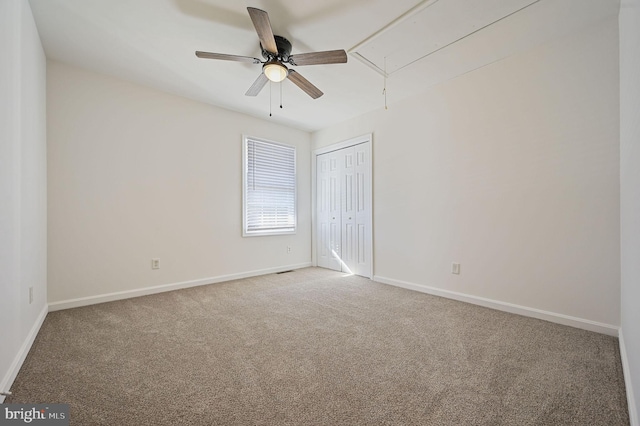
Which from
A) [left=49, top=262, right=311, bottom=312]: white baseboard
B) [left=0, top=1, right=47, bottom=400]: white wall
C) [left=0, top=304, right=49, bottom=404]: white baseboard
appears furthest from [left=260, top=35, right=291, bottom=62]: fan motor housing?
[left=49, top=262, right=311, bottom=312]: white baseboard

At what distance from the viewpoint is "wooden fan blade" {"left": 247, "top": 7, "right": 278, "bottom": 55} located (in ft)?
5.47

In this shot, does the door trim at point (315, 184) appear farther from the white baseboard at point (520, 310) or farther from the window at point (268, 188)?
the white baseboard at point (520, 310)

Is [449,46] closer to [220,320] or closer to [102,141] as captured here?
[220,320]

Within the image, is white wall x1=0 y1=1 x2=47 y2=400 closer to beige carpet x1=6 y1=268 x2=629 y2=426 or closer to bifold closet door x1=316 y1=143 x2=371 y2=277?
beige carpet x1=6 y1=268 x2=629 y2=426

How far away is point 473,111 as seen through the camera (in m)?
2.87

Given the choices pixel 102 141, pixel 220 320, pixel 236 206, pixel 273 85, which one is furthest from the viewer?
pixel 236 206

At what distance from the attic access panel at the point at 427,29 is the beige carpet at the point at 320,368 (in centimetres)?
252

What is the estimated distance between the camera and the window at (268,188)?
416 centimetres

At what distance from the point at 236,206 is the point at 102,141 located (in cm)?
173

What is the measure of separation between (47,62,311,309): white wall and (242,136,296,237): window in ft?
0.47

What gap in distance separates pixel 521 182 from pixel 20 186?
4.04 metres

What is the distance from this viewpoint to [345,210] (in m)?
4.39

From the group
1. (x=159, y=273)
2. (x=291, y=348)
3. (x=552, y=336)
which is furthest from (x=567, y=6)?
(x=159, y=273)

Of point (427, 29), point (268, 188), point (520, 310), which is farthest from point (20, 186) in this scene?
point (520, 310)
